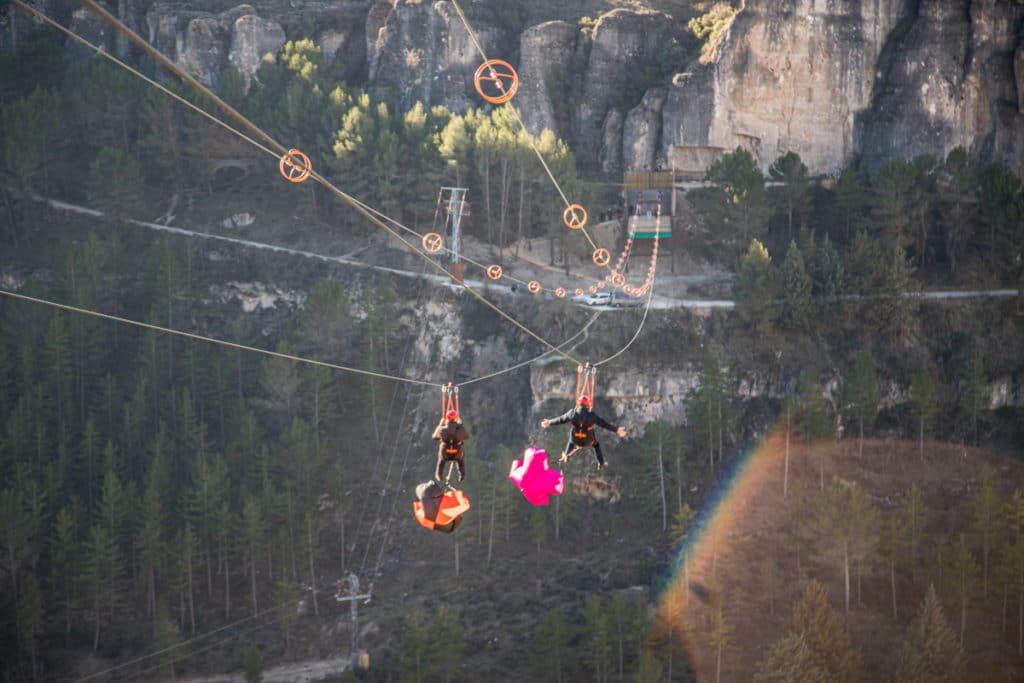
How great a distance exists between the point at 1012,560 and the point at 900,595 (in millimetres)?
4300

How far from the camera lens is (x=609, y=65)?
78.1 metres

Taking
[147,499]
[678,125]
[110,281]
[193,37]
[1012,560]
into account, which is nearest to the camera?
[1012,560]

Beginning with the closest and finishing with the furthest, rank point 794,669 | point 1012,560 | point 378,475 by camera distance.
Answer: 1. point 794,669
2. point 1012,560
3. point 378,475

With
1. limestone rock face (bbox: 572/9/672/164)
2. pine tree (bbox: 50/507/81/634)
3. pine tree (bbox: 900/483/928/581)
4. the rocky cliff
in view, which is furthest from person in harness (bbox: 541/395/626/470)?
limestone rock face (bbox: 572/9/672/164)

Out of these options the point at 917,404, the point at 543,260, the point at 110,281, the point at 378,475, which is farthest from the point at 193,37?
the point at 917,404

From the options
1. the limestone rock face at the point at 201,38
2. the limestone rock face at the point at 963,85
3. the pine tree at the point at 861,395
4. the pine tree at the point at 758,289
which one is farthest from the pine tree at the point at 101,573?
the limestone rock face at the point at 963,85

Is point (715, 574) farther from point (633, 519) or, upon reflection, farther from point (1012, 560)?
point (1012, 560)

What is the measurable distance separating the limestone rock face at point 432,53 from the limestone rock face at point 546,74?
227 centimetres

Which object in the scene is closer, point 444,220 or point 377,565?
point 377,565

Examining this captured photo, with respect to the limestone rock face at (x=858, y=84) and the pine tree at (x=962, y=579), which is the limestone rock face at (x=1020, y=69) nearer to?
the limestone rock face at (x=858, y=84)

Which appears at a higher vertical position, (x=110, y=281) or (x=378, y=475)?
(x=110, y=281)

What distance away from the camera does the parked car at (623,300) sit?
64.8m

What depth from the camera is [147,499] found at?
2207 inches

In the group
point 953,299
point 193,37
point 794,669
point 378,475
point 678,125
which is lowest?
point 794,669
